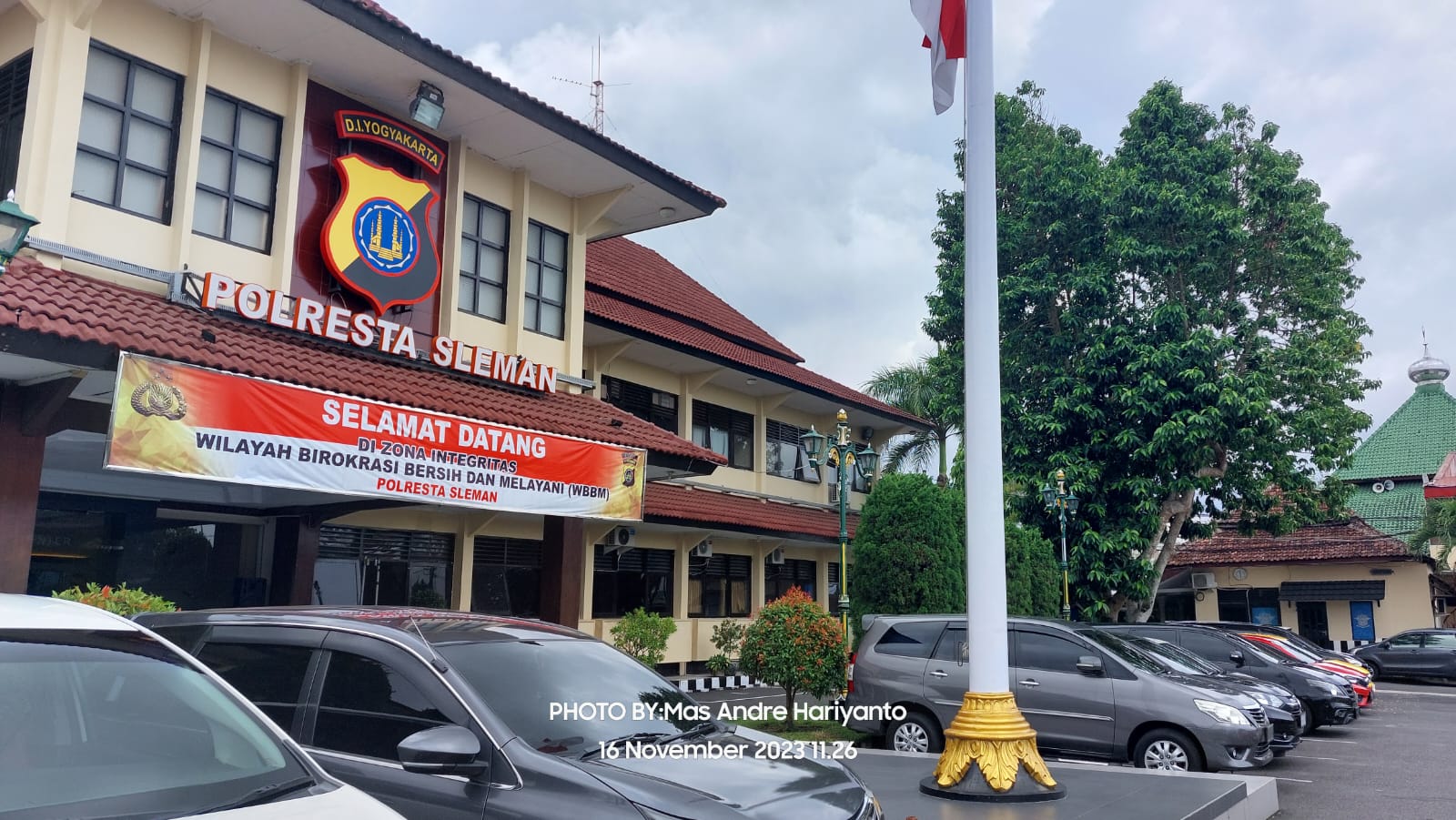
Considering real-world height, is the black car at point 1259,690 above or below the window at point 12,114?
A: below

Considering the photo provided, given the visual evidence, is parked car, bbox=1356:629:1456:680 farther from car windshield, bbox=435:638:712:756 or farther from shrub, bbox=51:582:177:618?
shrub, bbox=51:582:177:618

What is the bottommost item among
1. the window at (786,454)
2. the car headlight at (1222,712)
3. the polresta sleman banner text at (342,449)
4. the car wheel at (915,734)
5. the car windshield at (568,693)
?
the car wheel at (915,734)

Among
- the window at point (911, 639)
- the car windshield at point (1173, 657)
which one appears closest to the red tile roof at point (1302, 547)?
the car windshield at point (1173, 657)

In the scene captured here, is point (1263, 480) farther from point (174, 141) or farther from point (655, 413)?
point (174, 141)

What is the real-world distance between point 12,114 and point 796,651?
1082cm

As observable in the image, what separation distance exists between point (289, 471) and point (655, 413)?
42.5 feet

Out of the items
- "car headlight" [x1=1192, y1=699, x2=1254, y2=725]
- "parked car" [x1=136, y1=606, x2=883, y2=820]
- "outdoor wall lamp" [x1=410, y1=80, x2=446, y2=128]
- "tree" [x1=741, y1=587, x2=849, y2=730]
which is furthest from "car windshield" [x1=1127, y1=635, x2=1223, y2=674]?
"outdoor wall lamp" [x1=410, y1=80, x2=446, y2=128]

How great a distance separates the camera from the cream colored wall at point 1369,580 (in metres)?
33.2

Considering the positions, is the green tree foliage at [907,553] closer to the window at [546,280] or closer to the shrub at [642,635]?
the shrub at [642,635]

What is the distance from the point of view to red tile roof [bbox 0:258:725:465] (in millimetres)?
8938

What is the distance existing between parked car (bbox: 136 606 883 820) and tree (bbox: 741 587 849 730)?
7969 mm

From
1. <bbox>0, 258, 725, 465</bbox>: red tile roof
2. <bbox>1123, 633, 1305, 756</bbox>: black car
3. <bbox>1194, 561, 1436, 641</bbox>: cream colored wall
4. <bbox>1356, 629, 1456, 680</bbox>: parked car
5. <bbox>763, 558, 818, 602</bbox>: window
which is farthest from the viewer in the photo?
<bbox>1194, 561, 1436, 641</bbox>: cream colored wall

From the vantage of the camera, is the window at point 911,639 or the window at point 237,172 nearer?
the window at point 237,172

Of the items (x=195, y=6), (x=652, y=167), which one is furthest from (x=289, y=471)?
(x=652, y=167)
